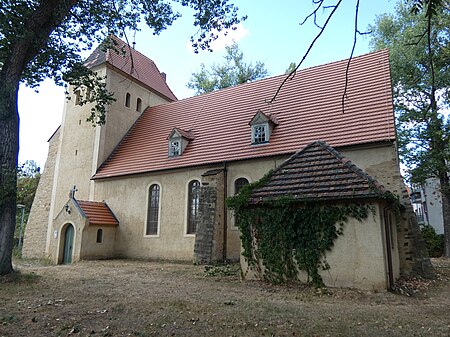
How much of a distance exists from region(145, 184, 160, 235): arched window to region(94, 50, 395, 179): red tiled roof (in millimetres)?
1122

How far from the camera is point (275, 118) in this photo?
53.4 feet

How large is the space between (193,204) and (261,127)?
4.82m

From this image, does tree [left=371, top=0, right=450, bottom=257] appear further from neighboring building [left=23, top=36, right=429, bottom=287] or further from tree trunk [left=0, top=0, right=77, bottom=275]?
tree trunk [left=0, top=0, right=77, bottom=275]

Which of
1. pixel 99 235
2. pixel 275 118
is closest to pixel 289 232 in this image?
pixel 275 118

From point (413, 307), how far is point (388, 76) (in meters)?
10.8

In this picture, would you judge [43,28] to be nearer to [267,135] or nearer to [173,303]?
[173,303]

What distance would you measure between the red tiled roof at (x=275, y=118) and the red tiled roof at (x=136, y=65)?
3.49 metres

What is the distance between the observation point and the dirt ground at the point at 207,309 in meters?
5.30

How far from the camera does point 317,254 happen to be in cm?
916

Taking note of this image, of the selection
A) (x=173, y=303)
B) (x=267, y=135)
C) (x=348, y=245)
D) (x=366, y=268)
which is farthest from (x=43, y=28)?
(x=366, y=268)

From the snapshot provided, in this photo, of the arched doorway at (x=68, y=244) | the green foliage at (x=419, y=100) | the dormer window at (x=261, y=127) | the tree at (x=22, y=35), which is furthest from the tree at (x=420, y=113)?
the arched doorway at (x=68, y=244)

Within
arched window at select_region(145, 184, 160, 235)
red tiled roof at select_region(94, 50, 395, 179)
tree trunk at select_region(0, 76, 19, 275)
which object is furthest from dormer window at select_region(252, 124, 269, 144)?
tree trunk at select_region(0, 76, 19, 275)

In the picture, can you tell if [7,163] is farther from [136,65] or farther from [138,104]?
[136,65]

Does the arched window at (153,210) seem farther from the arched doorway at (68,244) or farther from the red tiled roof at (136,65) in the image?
the red tiled roof at (136,65)
